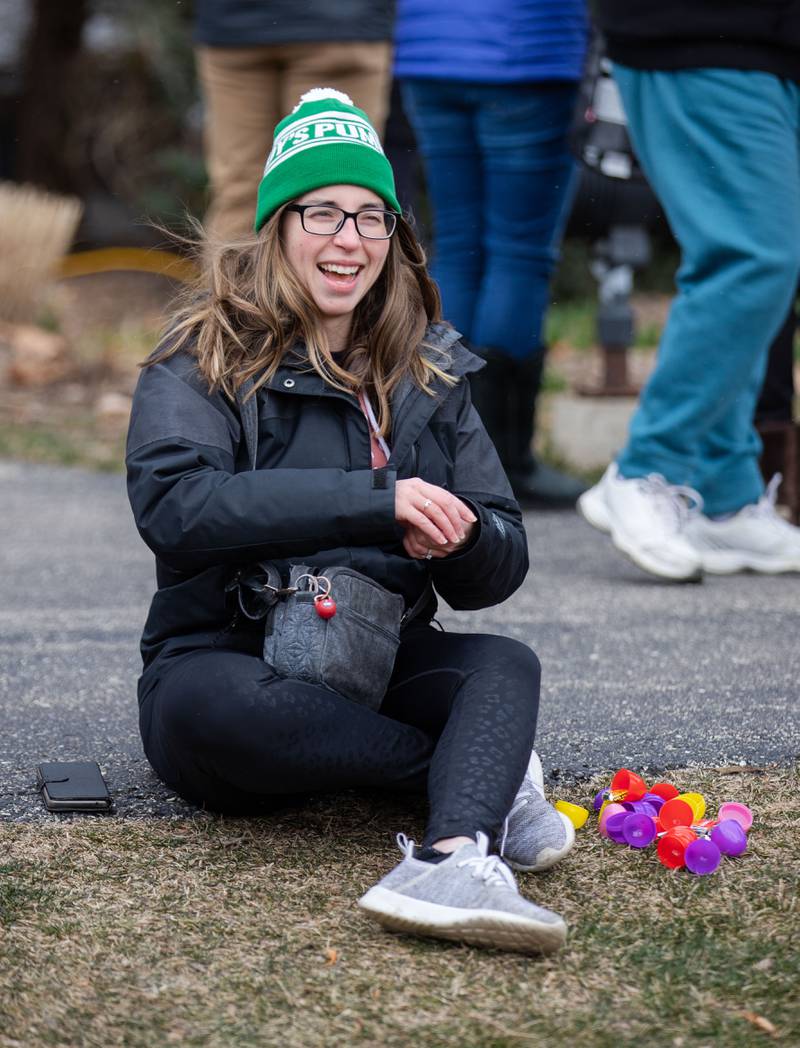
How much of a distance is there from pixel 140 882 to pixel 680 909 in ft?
2.34

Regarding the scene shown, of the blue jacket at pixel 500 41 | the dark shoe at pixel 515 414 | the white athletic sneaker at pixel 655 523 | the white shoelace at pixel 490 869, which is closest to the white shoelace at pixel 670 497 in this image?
the white athletic sneaker at pixel 655 523

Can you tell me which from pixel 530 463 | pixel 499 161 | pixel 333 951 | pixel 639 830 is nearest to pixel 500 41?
pixel 499 161

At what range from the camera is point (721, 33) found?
12.3 ft

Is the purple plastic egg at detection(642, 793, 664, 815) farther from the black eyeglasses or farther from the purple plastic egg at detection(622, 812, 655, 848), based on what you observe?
the black eyeglasses

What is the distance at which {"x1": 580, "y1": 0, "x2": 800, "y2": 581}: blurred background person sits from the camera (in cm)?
377

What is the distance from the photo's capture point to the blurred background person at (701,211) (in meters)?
3.77

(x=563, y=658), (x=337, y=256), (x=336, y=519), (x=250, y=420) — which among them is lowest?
(x=563, y=658)

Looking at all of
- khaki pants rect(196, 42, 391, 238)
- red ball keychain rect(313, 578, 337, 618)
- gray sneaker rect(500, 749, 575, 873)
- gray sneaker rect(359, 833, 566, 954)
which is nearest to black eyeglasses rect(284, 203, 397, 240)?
red ball keychain rect(313, 578, 337, 618)

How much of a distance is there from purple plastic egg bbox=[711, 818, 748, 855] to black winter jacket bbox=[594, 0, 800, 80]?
213 centimetres

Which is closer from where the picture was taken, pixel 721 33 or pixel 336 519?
pixel 336 519

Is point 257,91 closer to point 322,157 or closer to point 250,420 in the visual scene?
point 322,157

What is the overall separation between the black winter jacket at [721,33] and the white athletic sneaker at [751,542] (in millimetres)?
1118

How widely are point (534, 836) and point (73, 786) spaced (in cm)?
76

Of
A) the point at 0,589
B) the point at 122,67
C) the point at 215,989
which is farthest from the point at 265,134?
the point at 122,67
